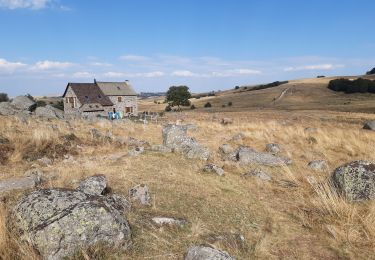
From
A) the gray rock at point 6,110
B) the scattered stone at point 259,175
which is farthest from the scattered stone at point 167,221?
the gray rock at point 6,110

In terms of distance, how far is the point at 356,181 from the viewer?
9492 millimetres

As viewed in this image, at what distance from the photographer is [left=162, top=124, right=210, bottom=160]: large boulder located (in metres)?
14.8

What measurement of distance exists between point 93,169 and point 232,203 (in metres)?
4.34

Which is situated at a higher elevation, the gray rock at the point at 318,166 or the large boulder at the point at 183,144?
the large boulder at the point at 183,144

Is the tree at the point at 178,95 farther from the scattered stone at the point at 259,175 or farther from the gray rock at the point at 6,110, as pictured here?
the scattered stone at the point at 259,175

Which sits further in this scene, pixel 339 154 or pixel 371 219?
pixel 339 154

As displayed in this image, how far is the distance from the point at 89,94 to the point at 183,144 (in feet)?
159

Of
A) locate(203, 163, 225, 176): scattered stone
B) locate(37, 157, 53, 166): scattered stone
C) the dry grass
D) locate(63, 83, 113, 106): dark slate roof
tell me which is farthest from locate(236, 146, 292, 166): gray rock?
locate(63, 83, 113, 106): dark slate roof

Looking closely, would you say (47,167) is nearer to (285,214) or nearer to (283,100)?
(285,214)

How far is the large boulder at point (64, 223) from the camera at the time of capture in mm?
5516

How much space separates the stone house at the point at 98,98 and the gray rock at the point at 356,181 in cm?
5022

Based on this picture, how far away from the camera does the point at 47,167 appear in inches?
477

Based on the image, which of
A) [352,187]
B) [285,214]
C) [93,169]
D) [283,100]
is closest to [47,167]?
[93,169]

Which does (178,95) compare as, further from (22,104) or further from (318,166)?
(318,166)
